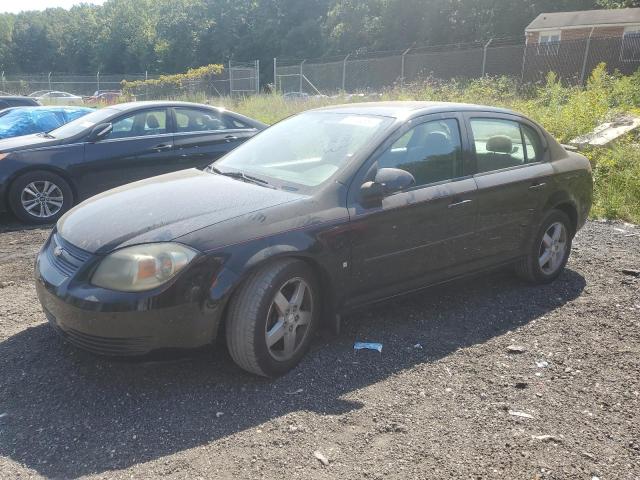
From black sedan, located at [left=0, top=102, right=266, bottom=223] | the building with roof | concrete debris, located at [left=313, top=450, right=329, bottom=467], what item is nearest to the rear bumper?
black sedan, located at [left=0, top=102, right=266, bottom=223]

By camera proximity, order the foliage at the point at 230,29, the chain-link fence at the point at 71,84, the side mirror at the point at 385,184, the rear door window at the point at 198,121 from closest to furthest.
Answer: the side mirror at the point at 385,184 < the rear door window at the point at 198,121 < the chain-link fence at the point at 71,84 < the foliage at the point at 230,29

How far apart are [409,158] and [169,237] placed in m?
1.80

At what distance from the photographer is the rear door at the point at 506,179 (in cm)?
441

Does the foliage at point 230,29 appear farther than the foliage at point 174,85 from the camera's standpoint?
Yes

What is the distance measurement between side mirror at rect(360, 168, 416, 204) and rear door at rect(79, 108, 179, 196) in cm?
475

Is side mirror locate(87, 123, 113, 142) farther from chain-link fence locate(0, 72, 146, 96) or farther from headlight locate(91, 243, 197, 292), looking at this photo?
chain-link fence locate(0, 72, 146, 96)

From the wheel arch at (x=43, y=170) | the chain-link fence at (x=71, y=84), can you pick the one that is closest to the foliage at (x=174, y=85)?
the chain-link fence at (x=71, y=84)

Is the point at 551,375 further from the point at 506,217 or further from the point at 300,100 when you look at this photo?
the point at 300,100

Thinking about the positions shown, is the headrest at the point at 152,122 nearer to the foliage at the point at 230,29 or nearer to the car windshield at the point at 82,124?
the car windshield at the point at 82,124

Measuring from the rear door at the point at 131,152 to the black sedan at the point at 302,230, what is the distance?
3451 millimetres

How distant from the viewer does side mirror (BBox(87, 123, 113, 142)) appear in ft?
24.3

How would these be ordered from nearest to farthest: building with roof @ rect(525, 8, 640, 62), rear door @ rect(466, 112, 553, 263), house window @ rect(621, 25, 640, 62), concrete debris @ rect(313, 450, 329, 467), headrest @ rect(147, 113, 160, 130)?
concrete debris @ rect(313, 450, 329, 467), rear door @ rect(466, 112, 553, 263), headrest @ rect(147, 113, 160, 130), house window @ rect(621, 25, 640, 62), building with roof @ rect(525, 8, 640, 62)

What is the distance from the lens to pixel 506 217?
456 cm

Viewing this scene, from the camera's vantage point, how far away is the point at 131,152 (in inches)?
296
